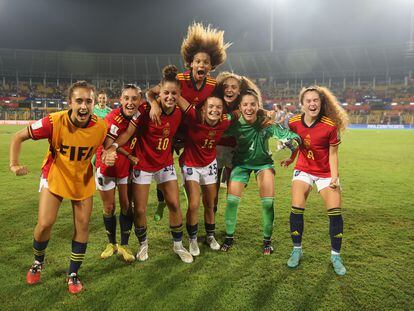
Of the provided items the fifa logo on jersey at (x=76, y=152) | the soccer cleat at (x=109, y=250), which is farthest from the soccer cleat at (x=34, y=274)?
the fifa logo on jersey at (x=76, y=152)

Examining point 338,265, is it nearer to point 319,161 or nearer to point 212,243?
point 319,161

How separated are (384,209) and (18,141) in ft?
19.5

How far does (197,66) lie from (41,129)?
2215 millimetres

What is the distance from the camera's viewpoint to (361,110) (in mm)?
45469

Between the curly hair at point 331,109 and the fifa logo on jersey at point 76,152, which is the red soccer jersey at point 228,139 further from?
the fifa logo on jersey at point 76,152

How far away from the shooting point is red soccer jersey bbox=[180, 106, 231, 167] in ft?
13.8

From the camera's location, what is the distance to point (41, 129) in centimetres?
320

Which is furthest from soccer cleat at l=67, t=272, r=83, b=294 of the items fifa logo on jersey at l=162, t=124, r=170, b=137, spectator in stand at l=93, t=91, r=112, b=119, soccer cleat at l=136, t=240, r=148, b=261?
spectator in stand at l=93, t=91, r=112, b=119

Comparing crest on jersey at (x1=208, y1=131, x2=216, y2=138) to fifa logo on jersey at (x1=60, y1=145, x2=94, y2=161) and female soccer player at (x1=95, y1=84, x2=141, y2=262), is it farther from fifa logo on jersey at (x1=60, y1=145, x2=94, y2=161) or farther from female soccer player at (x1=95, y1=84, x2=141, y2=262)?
fifa logo on jersey at (x1=60, y1=145, x2=94, y2=161)

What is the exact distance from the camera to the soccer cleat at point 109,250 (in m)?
4.07

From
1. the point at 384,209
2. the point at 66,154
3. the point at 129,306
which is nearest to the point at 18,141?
the point at 66,154

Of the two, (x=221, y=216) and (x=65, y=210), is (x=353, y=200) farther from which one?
(x=65, y=210)

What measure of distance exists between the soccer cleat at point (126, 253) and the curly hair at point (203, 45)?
269cm

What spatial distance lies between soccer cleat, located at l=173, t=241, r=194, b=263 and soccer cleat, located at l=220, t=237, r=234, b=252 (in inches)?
19.8
